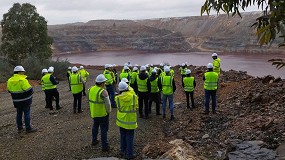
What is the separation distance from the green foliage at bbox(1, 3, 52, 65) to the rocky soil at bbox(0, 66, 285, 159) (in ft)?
53.1

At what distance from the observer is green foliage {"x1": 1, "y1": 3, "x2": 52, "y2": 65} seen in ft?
91.1

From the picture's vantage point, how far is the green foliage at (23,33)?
27766 millimetres

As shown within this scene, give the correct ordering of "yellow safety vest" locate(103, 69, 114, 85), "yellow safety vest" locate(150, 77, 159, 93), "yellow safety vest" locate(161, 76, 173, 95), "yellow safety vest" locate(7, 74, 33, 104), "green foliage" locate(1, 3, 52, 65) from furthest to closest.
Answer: "green foliage" locate(1, 3, 52, 65) → "yellow safety vest" locate(103, 69, 114, 85) → "yellow safety vest" locate(150, 77, 159, 93) → "yellow safety vest" locate(161, 76, 173, 95) → "yellow safety vest" locate(7, 74, 33, 104)

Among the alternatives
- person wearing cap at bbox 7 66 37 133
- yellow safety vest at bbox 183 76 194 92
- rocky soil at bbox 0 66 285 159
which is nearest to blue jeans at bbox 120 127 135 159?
rocky soil at bbox 0 66 285 159

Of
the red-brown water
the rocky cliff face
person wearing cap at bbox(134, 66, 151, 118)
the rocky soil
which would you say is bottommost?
the red-brown water

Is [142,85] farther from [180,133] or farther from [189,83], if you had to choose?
[180,133]

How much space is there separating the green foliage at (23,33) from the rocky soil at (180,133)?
16173mm

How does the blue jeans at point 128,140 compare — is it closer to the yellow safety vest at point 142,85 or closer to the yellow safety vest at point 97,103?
the yellow safety vest at point 97,103

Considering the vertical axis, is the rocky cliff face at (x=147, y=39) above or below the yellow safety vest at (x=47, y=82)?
above

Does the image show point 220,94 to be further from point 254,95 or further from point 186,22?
point 186,22

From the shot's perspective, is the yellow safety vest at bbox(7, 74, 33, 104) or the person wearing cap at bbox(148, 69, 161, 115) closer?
the yellow safety vest at bbox(7, 74, 33, 104)

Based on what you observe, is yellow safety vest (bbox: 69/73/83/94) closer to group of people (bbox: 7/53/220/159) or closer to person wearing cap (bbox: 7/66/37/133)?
group of people (bbox: 7/53/220/159)

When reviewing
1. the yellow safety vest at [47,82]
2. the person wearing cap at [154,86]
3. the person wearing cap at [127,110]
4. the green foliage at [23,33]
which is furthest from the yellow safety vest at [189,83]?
the green foliage at [23,33]

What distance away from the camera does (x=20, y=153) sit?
25.8ft
